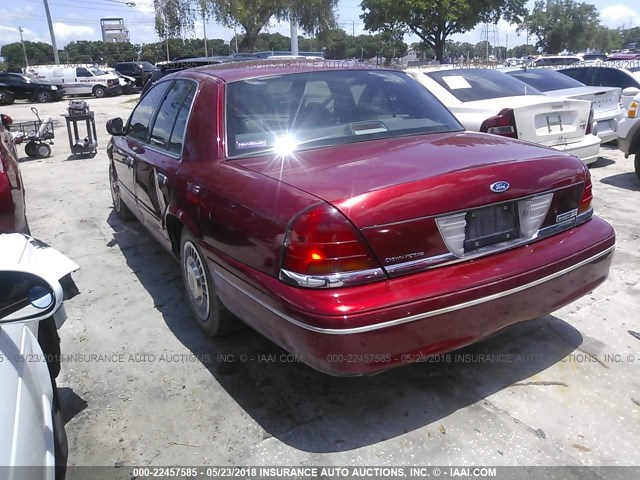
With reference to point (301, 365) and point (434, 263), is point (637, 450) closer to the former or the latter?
point (434, 263)

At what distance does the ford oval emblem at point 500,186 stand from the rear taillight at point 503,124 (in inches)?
153

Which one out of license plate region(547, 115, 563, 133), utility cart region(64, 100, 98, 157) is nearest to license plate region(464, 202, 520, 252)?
license plate region(547, 115, 563, 133)

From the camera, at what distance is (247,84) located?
132 inches

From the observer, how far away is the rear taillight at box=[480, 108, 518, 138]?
612cm

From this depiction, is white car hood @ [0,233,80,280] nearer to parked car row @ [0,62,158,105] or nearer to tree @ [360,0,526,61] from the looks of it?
parked car row @ [0,62,158,105]

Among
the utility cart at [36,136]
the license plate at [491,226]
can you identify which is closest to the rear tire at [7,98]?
the utility cart at [36,136]

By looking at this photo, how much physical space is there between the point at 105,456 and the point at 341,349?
1.26m

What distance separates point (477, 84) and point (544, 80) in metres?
2.45

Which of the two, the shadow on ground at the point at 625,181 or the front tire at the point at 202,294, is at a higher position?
the front tire at the point at 202,294

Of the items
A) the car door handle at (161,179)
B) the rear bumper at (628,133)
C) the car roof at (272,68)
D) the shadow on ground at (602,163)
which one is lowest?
the shadow on ground at (602,163)

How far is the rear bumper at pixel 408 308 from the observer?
7.38ft

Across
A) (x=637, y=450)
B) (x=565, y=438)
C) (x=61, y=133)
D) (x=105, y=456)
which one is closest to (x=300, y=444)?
(x=105, y=456)

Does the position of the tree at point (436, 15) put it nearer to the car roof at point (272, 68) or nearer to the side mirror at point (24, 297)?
the car roof at point (272, 68)

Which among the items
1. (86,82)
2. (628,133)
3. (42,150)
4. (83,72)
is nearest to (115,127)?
(628,133)
